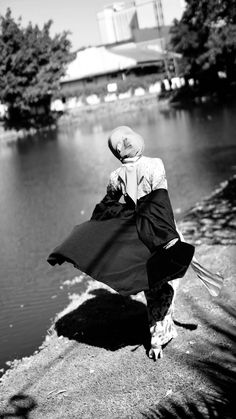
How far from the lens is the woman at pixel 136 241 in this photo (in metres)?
3.74

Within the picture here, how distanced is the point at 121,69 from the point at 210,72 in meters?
14.4

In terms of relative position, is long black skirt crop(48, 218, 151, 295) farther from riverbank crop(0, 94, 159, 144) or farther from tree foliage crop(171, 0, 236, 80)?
riverbank crop(0, 94, 159, 144)

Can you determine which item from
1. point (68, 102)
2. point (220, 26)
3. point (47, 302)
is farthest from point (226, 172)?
point (68, 102)

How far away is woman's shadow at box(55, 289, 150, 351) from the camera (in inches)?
186

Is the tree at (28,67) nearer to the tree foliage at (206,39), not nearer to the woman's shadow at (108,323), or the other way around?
the tree foliage at (206,39)

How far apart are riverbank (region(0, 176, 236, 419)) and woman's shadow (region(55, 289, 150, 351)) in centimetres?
1

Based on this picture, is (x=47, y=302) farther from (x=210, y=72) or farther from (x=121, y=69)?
(x=121, y=69)

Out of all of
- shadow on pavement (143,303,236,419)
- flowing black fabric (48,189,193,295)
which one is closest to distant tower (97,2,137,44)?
flowing black fabric (48,189,193,295)

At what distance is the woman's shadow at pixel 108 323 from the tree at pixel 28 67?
38047mm

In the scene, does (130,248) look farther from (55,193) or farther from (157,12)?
(157,12)

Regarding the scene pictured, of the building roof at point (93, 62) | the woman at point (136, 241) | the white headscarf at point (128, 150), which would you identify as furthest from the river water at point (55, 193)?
the building roof at point (93, 62)

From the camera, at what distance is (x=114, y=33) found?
110 meters

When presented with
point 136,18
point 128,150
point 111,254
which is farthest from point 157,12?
point 111,254

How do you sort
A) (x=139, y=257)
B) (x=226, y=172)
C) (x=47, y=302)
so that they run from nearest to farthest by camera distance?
(x=139, y=257) < (x=47, y=302) < (x=226, y=172)
